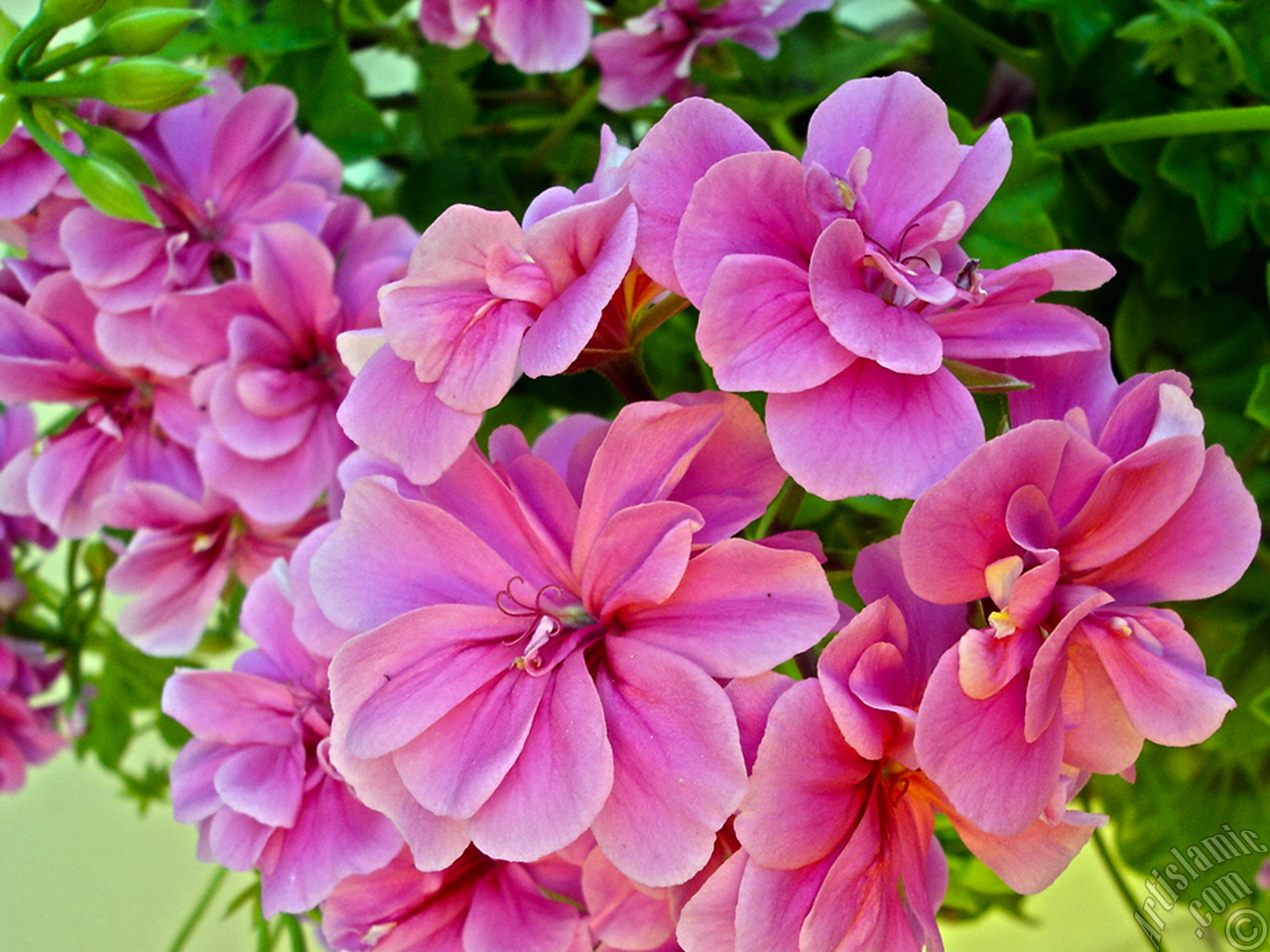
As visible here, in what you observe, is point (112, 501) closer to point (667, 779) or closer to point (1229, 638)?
point (667, 779)

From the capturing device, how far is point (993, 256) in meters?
0.36

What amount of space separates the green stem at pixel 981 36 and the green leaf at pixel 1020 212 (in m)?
0.10

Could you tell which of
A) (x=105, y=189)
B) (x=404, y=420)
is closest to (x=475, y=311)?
(x=404, y=420)

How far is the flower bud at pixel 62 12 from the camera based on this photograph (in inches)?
11.7

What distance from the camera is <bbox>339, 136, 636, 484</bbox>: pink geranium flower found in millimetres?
219

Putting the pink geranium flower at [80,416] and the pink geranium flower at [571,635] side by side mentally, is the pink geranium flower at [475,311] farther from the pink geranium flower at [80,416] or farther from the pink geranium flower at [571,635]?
the pink geranium flower at [80,416]

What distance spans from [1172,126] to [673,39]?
177mm

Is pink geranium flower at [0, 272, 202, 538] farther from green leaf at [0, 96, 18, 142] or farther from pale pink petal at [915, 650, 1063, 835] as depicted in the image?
pale pink petal at [915, 650, 1063, 835]

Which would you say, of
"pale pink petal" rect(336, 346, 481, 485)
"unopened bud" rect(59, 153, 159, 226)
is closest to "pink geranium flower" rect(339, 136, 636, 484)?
"pale pink petal" rect(336, 346, 481, 485)

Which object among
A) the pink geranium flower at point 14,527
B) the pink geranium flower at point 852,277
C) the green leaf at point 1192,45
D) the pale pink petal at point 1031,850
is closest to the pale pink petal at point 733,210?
the pink geranium flower at point 852,277

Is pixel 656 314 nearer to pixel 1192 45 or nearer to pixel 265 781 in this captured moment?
pixel 265 781

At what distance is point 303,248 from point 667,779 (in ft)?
0.78

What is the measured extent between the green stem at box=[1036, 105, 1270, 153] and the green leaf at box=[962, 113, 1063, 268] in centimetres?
1

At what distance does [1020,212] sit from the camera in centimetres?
36
